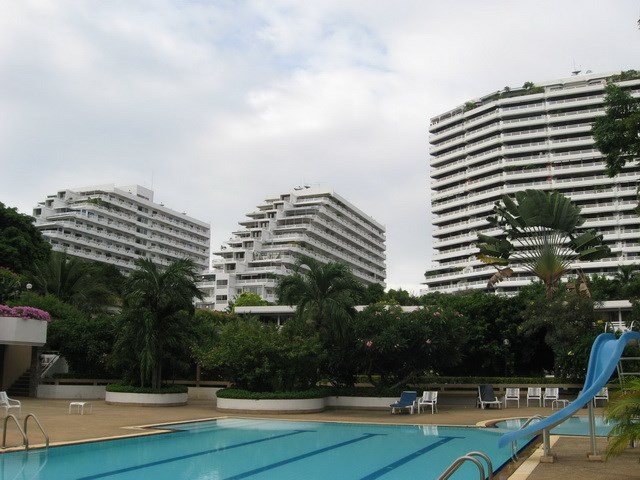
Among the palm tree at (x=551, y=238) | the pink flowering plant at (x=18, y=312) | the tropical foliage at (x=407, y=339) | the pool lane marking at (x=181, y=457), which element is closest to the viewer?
the pool lane marking at (x=181, y=457)

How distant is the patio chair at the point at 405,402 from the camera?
74.6 ft

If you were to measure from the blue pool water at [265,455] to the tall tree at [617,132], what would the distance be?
886 cm

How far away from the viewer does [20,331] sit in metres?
24.6

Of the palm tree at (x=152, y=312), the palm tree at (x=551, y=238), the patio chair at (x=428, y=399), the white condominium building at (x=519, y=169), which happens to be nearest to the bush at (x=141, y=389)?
the palm tree at (x=152, y=312)

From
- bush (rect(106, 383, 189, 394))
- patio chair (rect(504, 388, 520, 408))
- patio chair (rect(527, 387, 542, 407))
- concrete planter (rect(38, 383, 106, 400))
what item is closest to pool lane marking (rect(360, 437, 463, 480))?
patio chair (rect(527, 387, 542, 407))

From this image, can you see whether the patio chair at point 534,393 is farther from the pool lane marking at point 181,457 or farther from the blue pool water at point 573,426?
the pool lane marking at point 181,457

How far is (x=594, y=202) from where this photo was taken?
9156 cm

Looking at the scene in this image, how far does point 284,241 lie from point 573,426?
98.2 meters

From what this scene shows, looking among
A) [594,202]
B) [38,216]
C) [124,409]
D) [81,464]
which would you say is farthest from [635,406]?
[38,216]

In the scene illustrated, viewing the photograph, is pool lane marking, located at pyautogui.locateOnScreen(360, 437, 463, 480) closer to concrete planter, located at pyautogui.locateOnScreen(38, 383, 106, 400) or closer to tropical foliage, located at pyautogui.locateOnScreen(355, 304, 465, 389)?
tropical foliage, located at pyautogui.locateOnScreen(355, 304, 465, 389)

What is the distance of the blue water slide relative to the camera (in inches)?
348

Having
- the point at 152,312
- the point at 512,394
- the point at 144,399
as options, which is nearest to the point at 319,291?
the point at 152,312

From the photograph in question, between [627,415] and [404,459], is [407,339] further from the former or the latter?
[627,415]

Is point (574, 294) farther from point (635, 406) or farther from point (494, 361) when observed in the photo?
point (635, 406)
